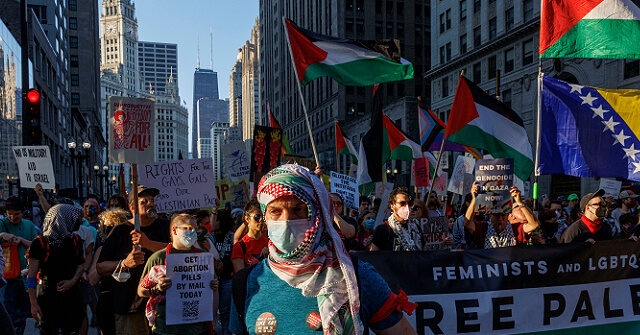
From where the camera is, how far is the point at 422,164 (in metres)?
11.6

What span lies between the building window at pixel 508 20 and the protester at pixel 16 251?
38146 millimetres

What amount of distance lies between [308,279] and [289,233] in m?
0.21

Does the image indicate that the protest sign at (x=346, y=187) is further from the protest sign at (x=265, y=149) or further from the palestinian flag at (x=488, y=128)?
the protest sign at (x=265, y=149)

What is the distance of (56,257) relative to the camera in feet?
19.9

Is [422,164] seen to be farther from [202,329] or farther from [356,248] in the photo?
[202,329]

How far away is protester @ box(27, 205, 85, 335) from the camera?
6016 millimetres

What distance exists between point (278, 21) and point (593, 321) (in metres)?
98.8

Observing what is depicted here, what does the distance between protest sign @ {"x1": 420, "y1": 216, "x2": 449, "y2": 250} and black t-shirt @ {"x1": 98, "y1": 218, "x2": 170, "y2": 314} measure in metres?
2.80

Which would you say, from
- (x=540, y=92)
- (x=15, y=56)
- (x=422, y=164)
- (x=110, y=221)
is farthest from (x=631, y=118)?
(x=15, y=56)

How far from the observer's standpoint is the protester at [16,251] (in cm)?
753

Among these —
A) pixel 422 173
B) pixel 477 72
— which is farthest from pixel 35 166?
pixel 477 72

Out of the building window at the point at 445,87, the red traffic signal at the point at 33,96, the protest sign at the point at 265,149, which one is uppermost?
the building window at the point at 445,87

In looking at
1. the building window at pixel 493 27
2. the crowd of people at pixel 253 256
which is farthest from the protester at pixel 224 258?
the building window at pixel 493 27

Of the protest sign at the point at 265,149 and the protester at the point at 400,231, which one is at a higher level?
the protest sign at the point at 265,149
